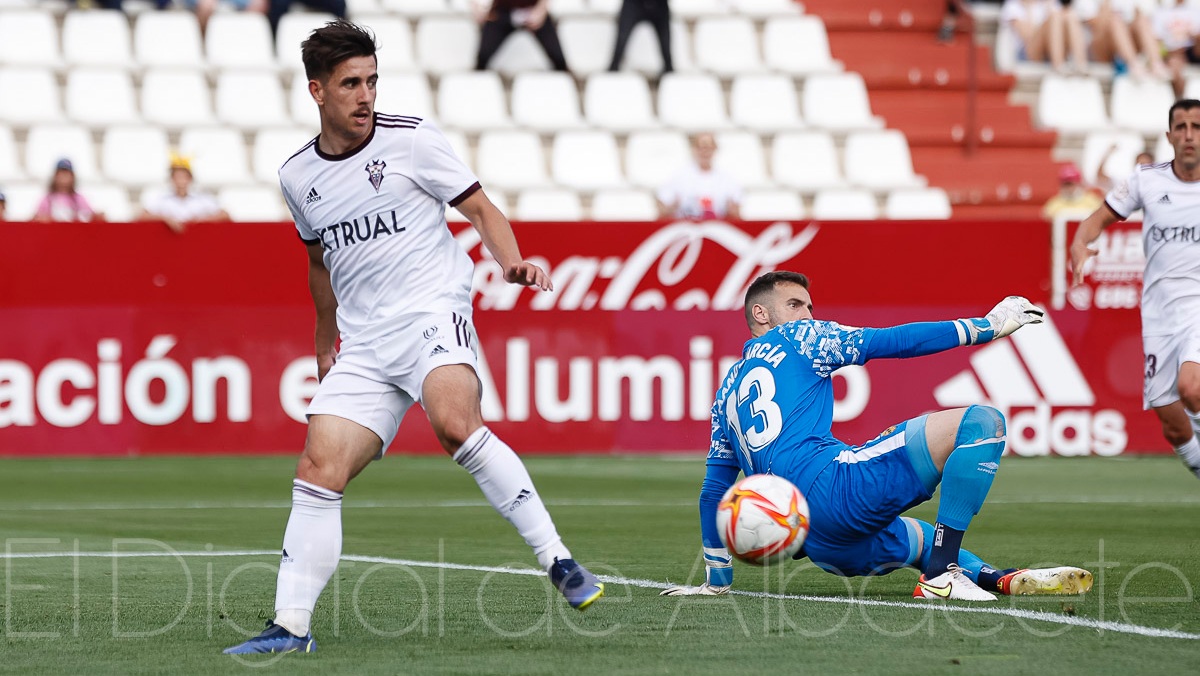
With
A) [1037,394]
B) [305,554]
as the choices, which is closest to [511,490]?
[305,554]

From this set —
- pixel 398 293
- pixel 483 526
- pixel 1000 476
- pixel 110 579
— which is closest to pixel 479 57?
pixel 1000 476

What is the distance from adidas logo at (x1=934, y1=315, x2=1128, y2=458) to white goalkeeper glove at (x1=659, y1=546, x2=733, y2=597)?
8356 millimetres

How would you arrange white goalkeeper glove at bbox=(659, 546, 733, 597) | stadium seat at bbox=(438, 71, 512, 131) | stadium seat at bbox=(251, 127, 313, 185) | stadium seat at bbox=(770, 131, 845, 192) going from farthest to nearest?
stadium seat at bbox=(770, 131, 845, 192) < stadium seat at bbox=(438, 71, 512, 131) < stadium seat at bbox=(251, 127, 313, 185) < white goalkeeper glove at bbox=(659, 546, 733, 597)

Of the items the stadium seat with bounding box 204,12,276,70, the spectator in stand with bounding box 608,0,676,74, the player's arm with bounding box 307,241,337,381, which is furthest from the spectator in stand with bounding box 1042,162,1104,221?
the player's arm with bounding box 307,241,337,381

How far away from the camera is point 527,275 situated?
218 inches

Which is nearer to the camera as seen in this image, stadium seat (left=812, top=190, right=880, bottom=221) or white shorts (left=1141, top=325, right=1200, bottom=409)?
white shorts (left=1141, top=325, right=1200, bottom=409)

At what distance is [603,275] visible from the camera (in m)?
15.7

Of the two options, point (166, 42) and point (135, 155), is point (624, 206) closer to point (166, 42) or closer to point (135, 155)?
point (135, 155)

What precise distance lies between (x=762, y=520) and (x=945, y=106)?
15.0 m

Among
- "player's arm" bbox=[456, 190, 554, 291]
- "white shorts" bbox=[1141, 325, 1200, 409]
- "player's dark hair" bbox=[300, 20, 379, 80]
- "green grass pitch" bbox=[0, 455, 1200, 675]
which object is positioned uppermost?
"player's dark hair" bbox=[300, 20, 379, 80]

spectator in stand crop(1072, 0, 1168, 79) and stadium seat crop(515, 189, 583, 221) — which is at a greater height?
spectator in stand crop(1072, 0, 1168, 79)

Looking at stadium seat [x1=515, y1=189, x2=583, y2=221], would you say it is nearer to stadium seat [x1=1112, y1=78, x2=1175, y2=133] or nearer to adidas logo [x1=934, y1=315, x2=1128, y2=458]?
adidas logo [x1=934, y1=315, x2=1128, y2=458]

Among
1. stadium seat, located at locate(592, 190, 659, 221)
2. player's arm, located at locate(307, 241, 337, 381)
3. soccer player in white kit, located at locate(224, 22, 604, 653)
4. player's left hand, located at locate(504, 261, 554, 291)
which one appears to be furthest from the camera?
stadium seat, located at locate(592, 190, 659, 221)

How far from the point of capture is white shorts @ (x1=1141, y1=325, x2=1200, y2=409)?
30.4 feet
